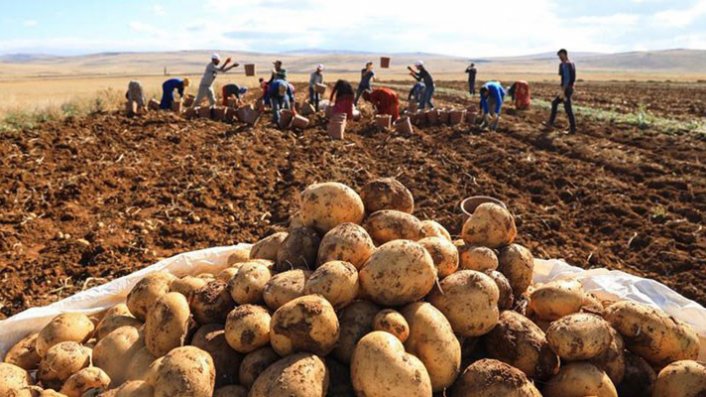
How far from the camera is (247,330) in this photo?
2871 millimetres

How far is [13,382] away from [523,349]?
9.66ft

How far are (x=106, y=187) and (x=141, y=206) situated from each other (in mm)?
987

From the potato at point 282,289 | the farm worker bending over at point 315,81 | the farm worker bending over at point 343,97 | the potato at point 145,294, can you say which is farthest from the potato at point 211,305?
the farm worker bending over at point 315,81

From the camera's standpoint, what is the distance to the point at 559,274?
4.59m

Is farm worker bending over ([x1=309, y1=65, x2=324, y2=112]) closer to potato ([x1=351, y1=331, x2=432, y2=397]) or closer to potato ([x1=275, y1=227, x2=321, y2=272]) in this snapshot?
potato ([x1=275, y1=227, x2=321, y2=272])

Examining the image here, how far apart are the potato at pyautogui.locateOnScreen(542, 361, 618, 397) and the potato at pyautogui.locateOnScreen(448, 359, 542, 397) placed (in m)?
0.31

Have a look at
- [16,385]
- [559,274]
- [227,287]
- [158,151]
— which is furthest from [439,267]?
[158,151]

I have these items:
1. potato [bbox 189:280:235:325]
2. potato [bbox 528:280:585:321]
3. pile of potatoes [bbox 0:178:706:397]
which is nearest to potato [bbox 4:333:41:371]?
pile of potatoes [bbox 0:178:706:397]

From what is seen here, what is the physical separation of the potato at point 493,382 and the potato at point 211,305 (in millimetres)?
1446

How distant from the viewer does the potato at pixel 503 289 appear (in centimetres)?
344

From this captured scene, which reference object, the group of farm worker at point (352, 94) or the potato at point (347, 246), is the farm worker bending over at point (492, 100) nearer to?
the group of farm worker at point (352, 94)

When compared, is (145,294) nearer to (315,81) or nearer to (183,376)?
(183,376)

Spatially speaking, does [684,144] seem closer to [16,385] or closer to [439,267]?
[439,267]

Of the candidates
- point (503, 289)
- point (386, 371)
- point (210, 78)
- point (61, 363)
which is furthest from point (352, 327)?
point (210, 78)
